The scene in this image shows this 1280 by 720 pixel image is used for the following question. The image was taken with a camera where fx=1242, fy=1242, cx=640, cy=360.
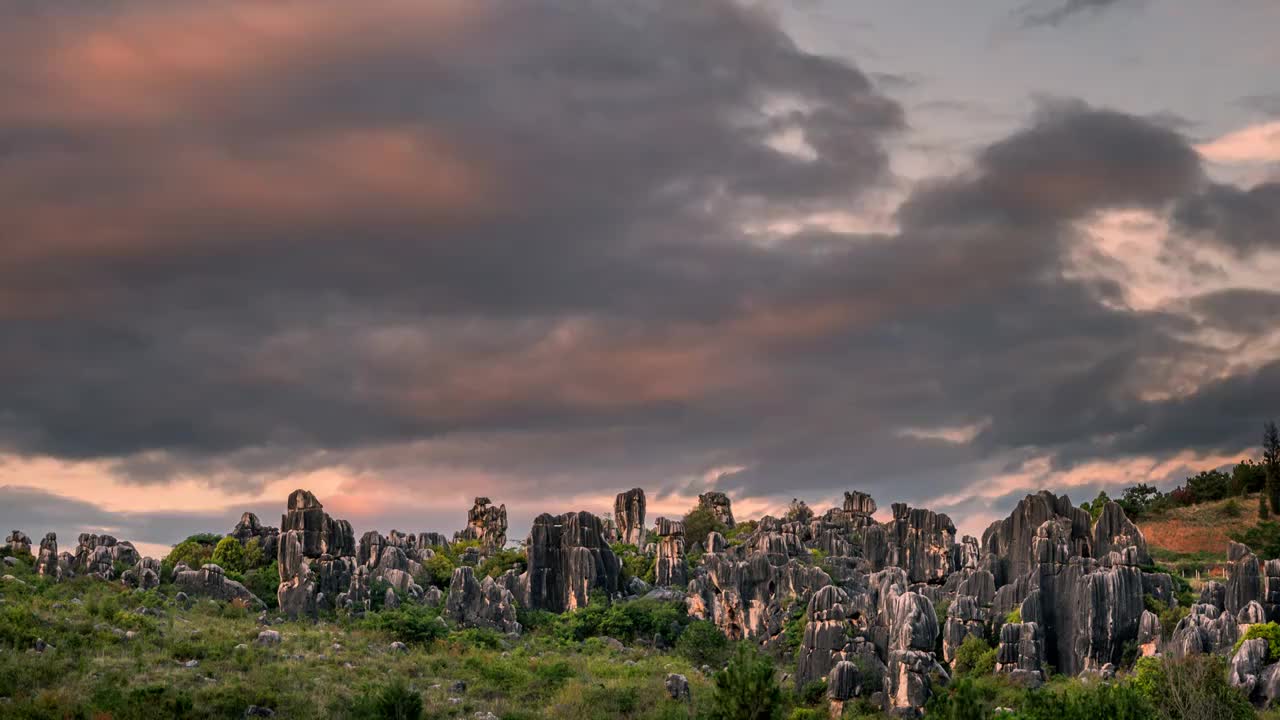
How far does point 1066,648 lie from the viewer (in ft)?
288

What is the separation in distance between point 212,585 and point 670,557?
149 feet

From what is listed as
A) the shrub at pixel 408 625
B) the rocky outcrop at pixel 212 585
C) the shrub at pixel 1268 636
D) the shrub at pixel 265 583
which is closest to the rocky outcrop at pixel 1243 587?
the shrub at pixel 1268 636

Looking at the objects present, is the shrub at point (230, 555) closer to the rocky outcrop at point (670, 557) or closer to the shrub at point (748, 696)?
the rocky outcrop at point (670, 557)

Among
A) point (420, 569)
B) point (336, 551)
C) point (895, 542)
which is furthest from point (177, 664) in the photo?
point (895, 542)

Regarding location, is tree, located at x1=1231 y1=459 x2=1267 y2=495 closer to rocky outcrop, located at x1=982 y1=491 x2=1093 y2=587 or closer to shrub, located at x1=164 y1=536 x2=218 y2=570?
rocky outcrop, located at x1=982 y1=491 x2=1093 y2=587

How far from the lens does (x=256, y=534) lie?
410ft

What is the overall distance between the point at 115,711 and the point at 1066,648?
6206 centimetres

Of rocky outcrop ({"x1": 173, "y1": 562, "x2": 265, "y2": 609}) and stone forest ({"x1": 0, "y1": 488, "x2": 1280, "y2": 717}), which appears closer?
stone forest ({"x1": 0, "y1": 488, "x2": 1280, "y2": 717})

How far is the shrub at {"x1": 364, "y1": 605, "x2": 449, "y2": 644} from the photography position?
305 ft

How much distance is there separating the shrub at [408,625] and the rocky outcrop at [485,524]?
6109cm

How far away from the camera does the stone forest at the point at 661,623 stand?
2773 inches

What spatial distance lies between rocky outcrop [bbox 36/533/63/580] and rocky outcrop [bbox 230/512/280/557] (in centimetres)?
1912

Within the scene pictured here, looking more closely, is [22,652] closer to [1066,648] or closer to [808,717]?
[808,717]

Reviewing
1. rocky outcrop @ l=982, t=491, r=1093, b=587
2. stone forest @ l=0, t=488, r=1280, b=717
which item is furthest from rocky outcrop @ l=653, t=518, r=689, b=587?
rocky outcrop @ l=982, t=491, r=1093, b=587
